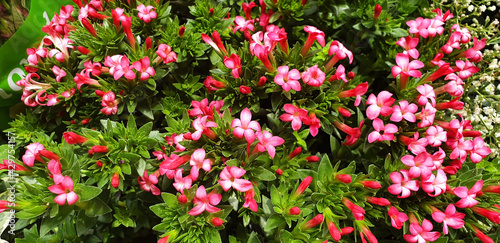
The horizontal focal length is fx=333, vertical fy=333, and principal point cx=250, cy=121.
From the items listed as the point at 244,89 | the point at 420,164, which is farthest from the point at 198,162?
the point at 420,164

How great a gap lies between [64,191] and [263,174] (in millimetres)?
762

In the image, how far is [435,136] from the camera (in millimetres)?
1341

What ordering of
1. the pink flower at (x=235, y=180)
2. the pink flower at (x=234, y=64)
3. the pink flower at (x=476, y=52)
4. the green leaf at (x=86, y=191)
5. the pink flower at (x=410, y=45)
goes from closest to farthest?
the pink flower at (x=235, y=180)
the green leaf at (x=86, y=191)
the pink flower at (x=234, y=64)
the pink flower at (x=410, y=45)
the pink flower at (x=476, y=52)

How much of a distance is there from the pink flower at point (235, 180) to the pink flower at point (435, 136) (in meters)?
0.75

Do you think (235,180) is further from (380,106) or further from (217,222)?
(380,106)

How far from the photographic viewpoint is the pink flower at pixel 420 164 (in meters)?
1.24

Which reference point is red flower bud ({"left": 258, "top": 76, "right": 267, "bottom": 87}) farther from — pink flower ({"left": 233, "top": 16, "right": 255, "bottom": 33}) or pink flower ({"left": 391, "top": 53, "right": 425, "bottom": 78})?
pink flower ({"left": 391, "top": 53, "right": 425, "bottom": 78})

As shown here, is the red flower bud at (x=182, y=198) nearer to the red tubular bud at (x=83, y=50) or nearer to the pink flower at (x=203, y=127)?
the pink flower at (x=203, y=127)

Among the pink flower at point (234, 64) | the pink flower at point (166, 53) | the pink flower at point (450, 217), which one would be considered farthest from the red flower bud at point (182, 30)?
the pink flower at point (450, 217)

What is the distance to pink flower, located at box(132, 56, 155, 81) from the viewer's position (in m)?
1.47

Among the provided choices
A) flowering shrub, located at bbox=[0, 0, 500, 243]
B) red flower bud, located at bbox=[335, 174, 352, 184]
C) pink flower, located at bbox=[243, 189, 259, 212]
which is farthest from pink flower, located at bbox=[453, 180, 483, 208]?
pink flower, located at bbox=[243, 189, 259, 212]

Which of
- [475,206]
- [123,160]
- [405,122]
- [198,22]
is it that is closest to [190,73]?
[198,22]

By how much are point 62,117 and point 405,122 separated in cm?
174

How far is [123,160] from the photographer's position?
1.39 meters
